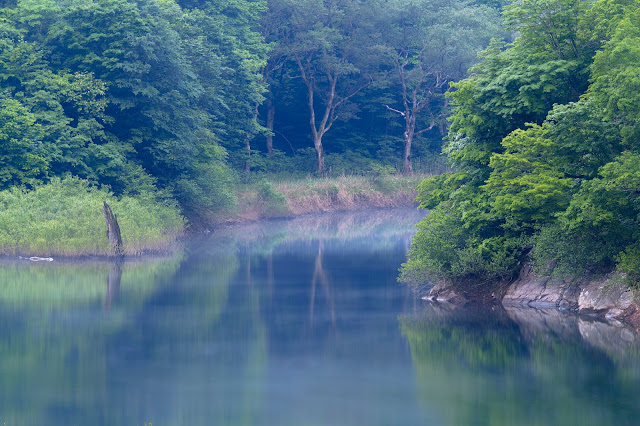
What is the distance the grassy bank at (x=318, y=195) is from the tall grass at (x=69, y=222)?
1187cm

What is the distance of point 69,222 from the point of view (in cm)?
3148

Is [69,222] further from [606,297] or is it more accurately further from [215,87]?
[606,297]

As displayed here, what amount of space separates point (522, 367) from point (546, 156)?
6.35 meters

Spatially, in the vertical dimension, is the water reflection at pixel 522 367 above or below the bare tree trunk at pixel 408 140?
below

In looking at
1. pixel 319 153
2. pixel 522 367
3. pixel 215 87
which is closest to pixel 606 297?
pixel 522 367

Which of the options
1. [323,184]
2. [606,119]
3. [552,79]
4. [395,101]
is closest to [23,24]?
[323,184]

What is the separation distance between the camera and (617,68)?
19.1 m

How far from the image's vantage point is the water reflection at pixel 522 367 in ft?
43.0

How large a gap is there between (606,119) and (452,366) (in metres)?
6.52

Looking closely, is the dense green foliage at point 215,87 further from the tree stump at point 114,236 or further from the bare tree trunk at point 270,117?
the tree stump at point 114,236

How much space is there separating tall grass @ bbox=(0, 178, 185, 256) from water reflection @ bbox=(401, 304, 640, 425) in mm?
14506

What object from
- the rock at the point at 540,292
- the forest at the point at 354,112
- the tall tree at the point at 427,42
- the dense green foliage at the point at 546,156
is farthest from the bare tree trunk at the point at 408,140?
the rock at the point at 540,292

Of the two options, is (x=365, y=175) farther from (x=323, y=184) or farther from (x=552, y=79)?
(x=552, y=79)

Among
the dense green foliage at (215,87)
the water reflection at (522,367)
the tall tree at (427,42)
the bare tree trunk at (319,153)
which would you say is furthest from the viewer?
the tall tree at (427,42)
